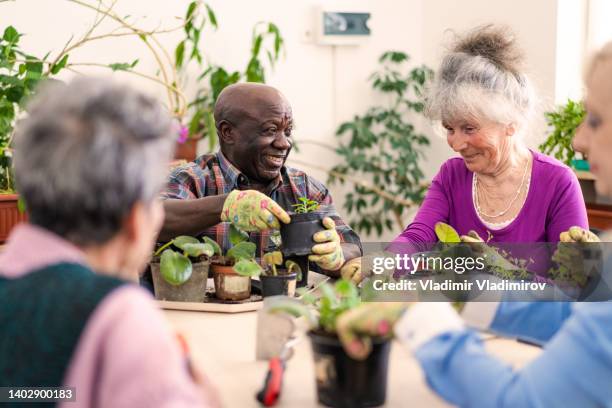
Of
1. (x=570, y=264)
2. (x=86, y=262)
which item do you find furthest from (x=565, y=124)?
(x=86, y=262)

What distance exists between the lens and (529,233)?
7.16ft

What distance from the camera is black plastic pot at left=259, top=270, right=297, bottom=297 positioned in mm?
1697

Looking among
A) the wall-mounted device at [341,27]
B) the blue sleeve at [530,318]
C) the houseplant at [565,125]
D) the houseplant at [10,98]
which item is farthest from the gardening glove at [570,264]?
the wall-mounted device at [341,27]

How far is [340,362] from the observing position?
3.61 feet

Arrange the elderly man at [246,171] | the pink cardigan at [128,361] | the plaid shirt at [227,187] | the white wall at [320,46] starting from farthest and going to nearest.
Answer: the white wall at [320,46] < the plaid shirt at [227,187] < the elderly man at [246,171] < the pink cardigan at [128,361]

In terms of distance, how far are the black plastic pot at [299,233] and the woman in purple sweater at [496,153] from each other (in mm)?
448

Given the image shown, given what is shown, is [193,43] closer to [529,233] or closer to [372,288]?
[529,233]

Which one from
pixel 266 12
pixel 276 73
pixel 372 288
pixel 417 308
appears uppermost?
pixel 266 12

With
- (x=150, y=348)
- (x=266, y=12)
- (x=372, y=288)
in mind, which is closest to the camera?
(x=150, y=348)

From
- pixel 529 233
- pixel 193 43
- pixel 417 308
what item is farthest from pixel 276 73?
pixel 417 308

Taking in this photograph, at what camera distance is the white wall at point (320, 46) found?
3.64 m

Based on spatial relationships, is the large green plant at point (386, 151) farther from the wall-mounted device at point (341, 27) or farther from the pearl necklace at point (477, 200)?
the pearl necklace at point (477, 200)

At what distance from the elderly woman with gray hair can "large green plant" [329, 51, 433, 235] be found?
3.45m

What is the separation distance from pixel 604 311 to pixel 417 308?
23 cm
